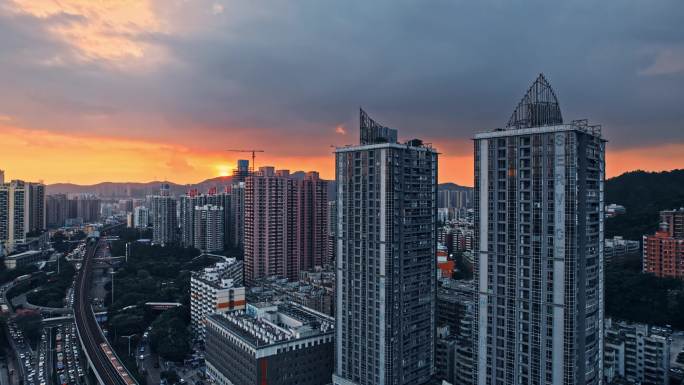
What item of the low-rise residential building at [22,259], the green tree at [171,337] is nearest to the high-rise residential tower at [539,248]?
the green tree at [171,337]

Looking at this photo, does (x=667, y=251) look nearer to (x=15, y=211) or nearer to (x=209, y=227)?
(x=209, y=227)

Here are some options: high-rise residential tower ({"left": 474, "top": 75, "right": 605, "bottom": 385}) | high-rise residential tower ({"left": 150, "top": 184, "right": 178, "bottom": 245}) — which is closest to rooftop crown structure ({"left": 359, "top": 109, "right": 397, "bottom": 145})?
high-rise residential tower ({"left": 474, "top": 75, "right": 605, "bottom": 385})

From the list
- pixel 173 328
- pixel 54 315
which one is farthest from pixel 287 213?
pixel 54 315

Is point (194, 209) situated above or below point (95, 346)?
above

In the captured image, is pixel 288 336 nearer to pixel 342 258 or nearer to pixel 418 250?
pixel 342 258

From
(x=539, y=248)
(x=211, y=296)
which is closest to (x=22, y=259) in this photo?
(x=211, y=296)

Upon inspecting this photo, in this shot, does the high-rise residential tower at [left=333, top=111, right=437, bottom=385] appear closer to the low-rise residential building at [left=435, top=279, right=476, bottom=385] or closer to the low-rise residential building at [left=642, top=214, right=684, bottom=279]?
the low-rise residential building at [left=435, top=279, right=476, bottom=385]

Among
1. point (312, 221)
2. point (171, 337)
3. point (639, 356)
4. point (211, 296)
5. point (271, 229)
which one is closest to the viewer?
point (639, 356)
